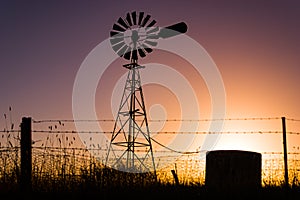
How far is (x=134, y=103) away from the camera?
861 inches

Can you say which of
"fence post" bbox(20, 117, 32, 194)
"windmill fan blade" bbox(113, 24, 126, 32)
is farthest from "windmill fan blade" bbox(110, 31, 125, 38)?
"fence post" bbox(20, 117, 32, 194)

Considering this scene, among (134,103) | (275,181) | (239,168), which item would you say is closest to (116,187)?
(239,168)

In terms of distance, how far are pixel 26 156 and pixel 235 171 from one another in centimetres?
419

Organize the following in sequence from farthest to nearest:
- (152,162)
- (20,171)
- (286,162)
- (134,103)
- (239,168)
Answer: (134,103) → (152,162) → (286,162) → (20,171) → (239,168)

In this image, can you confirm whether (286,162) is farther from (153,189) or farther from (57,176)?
(57,176)

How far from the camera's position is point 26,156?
9961 millimetres

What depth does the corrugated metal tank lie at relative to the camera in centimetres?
912

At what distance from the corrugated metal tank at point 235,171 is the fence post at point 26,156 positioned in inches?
141

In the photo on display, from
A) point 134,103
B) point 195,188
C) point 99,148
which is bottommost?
point 195,188

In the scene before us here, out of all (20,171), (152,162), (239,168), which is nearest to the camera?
(239,168)

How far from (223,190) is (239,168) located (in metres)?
0.51

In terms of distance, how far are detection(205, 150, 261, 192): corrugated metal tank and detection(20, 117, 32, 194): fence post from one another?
358 cm

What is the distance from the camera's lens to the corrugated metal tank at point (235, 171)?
359 inches

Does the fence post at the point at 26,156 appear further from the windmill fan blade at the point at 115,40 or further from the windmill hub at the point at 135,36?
the windmill hub at the point at 135,36
